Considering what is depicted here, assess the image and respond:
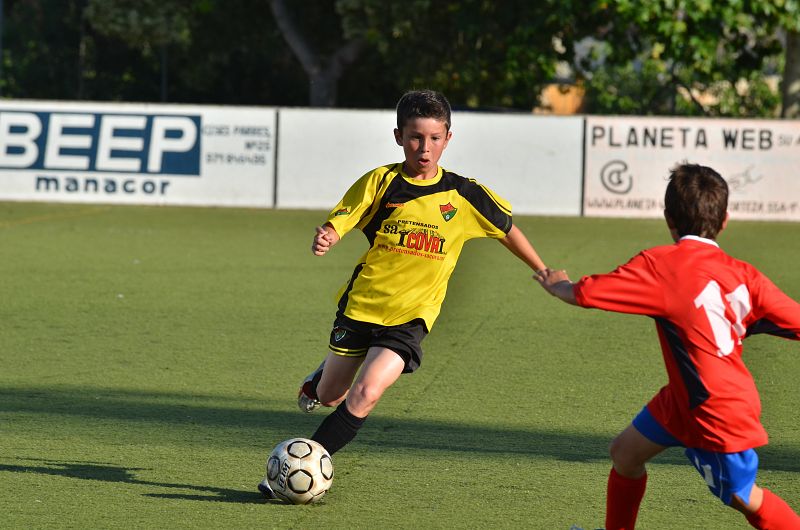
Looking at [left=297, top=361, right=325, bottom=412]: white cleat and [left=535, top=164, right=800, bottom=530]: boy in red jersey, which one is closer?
[left=535, top=164, right=800, bottom=530]: boy in red jersey

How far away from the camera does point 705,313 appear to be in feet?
14.0

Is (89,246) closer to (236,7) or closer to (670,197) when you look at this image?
(670,197)

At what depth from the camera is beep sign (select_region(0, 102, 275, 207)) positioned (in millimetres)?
18734

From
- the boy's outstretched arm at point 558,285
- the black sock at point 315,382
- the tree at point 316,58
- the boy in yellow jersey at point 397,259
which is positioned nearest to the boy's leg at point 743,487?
the boy's outstretched arm at point 558,285

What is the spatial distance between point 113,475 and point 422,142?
190cm

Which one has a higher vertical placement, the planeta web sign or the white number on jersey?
the planeta web sign

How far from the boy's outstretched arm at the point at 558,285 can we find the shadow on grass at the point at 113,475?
1.60 m

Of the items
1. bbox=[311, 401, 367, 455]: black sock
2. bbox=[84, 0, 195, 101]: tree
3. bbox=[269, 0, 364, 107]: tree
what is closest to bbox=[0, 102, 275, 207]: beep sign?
bbox=[84, 0, 195, 101]: tree

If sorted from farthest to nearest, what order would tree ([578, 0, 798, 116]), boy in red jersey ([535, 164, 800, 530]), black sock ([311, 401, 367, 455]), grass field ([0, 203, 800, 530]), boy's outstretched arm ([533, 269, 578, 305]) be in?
tree ([578, 0, 798, 116])
black sock ([311, 401, 367, 455])
grass field ([0, 203, 800, 530])
boy's outstretched arm ([533, 269, 578, 305])
boy in red jersey ([535, 164, 800, 530])

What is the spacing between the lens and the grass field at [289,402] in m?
5.39

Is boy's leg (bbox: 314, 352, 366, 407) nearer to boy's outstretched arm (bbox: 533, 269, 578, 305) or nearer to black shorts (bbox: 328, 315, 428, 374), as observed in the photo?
black shorts (bbox: 328, 315, 428, 374)

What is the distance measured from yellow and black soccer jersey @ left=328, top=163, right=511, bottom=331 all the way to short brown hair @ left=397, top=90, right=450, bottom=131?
260mm

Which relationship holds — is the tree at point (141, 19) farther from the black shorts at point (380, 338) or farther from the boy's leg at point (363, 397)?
the boy's leg at point (363, 397)

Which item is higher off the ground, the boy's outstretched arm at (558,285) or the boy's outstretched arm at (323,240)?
the boy's outstretched arm at (323,240)
